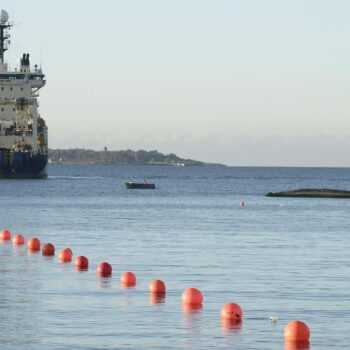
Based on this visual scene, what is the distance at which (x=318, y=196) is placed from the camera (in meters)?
151

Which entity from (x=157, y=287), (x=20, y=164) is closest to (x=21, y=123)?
(x=20, y=164)

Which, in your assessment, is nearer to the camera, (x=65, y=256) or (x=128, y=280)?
(x=128, y=280)

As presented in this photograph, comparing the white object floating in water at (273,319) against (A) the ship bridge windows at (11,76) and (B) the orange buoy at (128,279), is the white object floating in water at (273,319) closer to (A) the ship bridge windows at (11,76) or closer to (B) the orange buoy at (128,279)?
(B) the orange buoy at (128,279)

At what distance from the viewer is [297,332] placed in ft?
96.4

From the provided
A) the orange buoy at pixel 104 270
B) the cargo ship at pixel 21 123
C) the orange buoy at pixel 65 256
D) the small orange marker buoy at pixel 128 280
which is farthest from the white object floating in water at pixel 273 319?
the cargo ship at pixel 21 123

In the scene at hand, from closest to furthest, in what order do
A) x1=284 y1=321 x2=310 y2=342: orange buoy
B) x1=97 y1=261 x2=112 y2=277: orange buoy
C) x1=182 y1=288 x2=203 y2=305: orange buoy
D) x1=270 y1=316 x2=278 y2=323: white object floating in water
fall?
x1=284 y1=321 x2=310 y2=342: orange buoy
x1=270 y1=316 x2=278 y2=323: white object floating in water
x1=182 y1=288 x2=203 y2=305: orange buoy
x1=97 y1=261 x2=112 y2=277: orange buoy

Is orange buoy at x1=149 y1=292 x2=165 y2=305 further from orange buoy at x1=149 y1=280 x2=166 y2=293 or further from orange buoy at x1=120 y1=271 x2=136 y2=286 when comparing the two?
orange buoy at x1=120 y1=271 x2=136 y2=286

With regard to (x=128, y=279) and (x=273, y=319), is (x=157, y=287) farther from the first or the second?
(x=273, y=319)

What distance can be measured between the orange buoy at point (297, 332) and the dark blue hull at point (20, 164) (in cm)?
16038

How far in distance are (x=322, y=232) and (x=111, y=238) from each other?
15388mm

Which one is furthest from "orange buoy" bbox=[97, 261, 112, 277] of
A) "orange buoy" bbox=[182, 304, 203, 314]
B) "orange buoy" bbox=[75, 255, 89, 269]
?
"orange buoy" bbox=[182, 304, 203, 314]

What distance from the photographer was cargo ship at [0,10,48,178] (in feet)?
620

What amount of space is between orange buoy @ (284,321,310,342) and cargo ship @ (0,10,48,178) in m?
160

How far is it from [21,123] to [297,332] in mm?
164552
